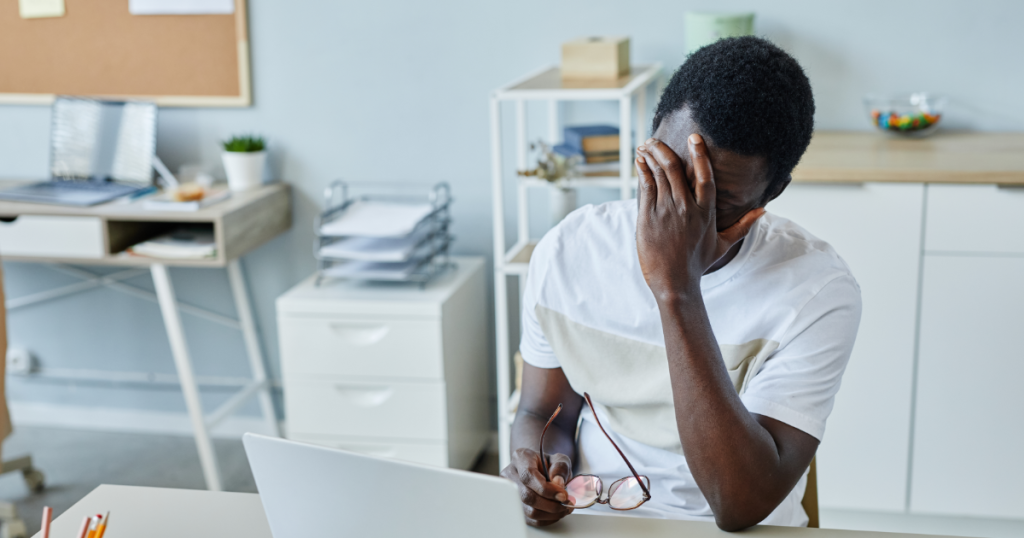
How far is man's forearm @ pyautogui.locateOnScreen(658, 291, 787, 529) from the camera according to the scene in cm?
97

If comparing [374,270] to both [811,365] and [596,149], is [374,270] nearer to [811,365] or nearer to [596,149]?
[596,149]

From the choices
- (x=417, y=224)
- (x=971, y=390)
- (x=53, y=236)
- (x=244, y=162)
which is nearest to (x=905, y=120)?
(x=971, y=390)

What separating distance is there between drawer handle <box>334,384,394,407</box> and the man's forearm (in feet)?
4.70

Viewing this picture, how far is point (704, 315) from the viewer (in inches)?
40.1

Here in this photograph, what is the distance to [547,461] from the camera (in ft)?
3.28

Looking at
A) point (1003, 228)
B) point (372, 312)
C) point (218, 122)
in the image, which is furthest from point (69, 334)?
point (1003, 228)

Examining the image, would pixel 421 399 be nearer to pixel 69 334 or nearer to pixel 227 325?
pixel 227 325

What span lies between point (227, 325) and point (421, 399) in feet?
3.03

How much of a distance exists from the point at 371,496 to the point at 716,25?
1797mm

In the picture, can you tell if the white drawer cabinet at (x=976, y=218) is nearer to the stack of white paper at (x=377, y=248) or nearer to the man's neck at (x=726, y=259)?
the man's neck at (x=726, y=259)

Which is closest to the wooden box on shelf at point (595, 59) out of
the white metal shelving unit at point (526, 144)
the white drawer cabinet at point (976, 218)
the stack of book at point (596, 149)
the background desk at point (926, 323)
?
the white metal shelving unit at point (526, 144)

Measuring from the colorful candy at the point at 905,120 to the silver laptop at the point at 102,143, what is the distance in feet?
6.64

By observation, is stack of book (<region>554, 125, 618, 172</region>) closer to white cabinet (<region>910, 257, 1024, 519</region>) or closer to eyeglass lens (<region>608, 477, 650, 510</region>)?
white cabinet (<region>910, 257, 1024, 519</region>)

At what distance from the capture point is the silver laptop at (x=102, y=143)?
2617 millimetres
